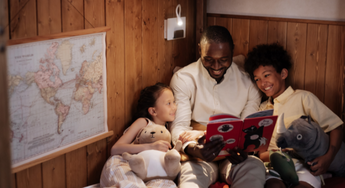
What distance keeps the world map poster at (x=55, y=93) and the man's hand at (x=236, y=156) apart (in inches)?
30.2

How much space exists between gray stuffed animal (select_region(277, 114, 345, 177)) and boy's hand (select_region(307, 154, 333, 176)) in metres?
0.02

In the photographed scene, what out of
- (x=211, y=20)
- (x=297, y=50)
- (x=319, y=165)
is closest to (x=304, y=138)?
(x=319, y=165)

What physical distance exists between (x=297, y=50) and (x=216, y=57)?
65 cm

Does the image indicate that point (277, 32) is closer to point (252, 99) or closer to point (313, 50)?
point (313, 50)

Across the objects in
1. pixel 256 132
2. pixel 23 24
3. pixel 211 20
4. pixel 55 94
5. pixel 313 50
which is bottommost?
pixel 256 132

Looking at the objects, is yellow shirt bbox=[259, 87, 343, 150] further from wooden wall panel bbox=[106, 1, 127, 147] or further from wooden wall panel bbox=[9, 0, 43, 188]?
wooden wall panel bbox=[9, 0, 43, 188]

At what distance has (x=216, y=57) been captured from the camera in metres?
2.12

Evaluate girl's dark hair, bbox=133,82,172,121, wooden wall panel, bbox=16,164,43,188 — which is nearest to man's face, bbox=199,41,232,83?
girl's dark hair, bbox=133,82,172,121

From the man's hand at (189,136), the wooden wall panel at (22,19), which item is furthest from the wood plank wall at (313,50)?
the wooden wall panel at (22,19)

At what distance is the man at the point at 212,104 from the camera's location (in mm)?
1855

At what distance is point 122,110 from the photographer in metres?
2.18

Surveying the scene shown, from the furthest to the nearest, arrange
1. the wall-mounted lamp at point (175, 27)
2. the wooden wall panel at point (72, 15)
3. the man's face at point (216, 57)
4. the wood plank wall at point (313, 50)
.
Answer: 1. the wall-mounted lamp at point (175, 27)
2. the wood plank wall at point (313, 50)
3. the man's face at point (216, 57)
4. the wooden wall panel at point (72, 15)

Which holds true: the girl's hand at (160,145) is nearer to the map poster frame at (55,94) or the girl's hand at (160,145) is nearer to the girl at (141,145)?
the girl at (141,145)

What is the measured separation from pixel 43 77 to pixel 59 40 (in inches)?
8.1
